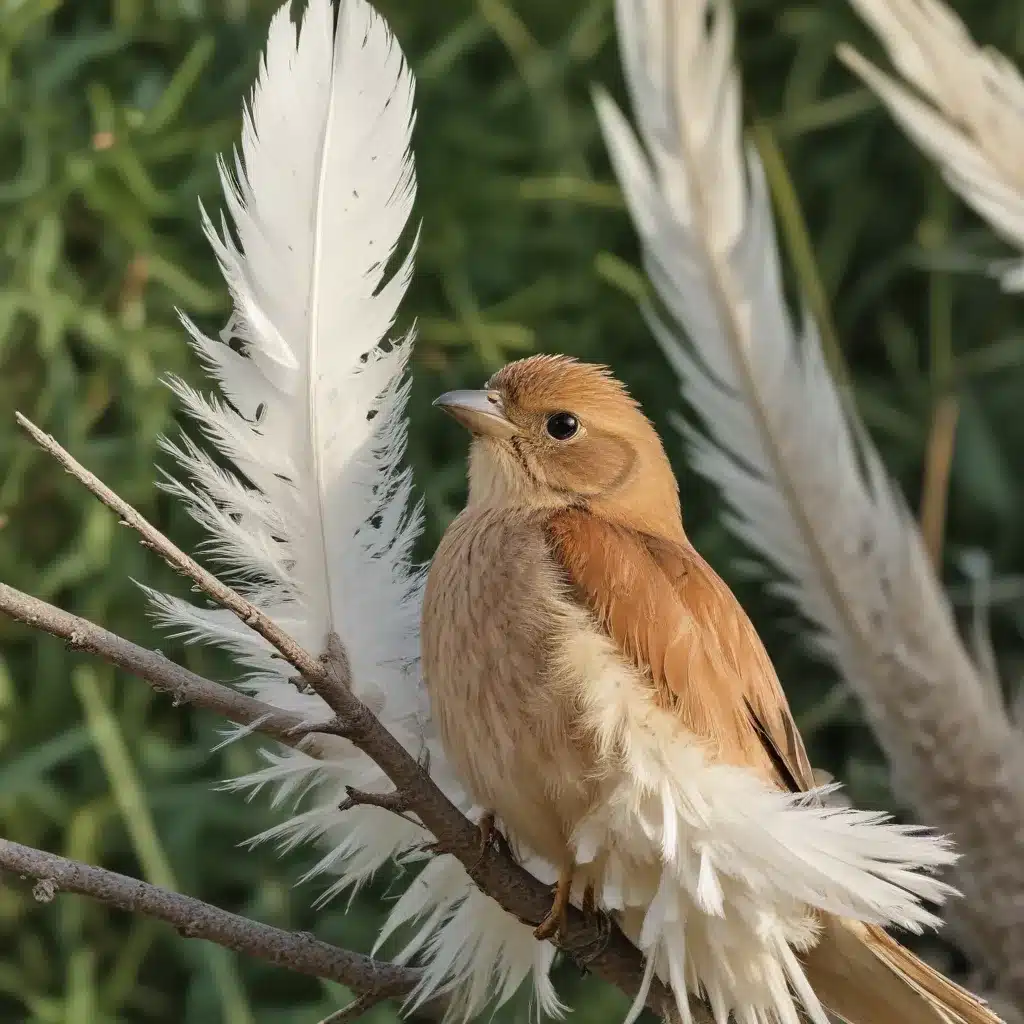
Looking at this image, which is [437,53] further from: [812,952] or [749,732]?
[812,952]

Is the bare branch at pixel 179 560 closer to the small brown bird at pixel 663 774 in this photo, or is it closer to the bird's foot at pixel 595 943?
the small brown bird at pixel 663 774

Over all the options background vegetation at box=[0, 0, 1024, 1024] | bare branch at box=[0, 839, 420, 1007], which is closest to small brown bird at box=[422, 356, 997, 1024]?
bare branch at box=[0, 839, 420, 1007]

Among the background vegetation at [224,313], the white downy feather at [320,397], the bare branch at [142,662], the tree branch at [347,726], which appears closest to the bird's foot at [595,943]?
the tree branch at [347,726]

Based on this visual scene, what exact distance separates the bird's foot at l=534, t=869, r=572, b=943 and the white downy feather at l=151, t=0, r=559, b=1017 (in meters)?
0.12

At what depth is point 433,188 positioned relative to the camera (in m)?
1.62

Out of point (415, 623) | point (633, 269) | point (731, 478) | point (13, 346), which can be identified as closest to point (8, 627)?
point (13, 346)

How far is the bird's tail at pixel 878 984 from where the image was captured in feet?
3.14

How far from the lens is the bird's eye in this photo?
1099 millimetres

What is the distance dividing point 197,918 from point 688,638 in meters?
0.36

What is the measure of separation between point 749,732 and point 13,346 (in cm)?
87

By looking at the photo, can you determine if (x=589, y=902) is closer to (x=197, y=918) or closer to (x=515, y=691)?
(x=515, y=691)

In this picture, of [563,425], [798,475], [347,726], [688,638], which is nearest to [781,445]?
[798,475]

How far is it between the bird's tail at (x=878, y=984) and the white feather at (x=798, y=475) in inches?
11.2

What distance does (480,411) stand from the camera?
1076mm
